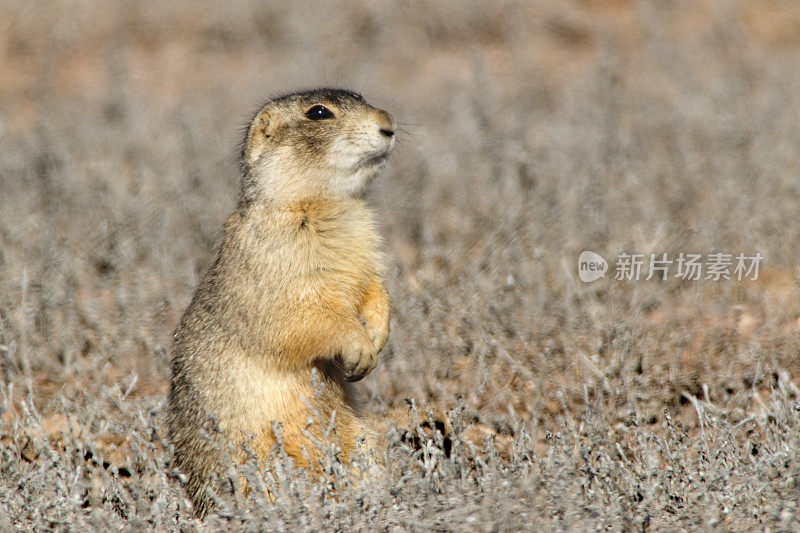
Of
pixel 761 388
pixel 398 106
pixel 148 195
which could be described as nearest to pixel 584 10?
pixel 398 106

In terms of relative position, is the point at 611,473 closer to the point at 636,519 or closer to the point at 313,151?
the point at 636,519

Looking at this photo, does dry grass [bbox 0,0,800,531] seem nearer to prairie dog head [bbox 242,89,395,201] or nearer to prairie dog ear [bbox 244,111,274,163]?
prairie dog head [bbox 242,89,395,201]

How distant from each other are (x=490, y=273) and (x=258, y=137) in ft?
5.95

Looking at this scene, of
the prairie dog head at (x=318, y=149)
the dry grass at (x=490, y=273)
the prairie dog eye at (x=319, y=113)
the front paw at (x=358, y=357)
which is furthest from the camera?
the prairie dog eye at (x=319, y=113)

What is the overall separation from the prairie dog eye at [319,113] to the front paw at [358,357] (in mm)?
1056

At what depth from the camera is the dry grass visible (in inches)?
122

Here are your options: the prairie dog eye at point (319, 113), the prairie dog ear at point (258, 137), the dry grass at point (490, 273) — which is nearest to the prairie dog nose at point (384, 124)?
the prairie dog eye at point (319, 113)

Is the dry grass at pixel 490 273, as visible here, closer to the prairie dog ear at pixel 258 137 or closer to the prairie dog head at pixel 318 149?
the prairie dog head at pixel 318 149

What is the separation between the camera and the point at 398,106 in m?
9.08

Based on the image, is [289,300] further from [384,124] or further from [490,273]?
[490,273]

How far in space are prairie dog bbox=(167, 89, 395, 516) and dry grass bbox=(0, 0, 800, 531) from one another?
9.5 inches

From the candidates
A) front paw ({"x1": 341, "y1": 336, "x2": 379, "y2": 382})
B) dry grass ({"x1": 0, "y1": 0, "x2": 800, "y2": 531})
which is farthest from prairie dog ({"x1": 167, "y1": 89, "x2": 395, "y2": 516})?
dry grass ({"x1": 0, "y1": 0, "x2": 800, "y2": 531})

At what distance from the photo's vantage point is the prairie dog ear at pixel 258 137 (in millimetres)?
3955

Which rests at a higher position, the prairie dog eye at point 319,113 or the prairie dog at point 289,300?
the prairie dog eye at point 319,113
